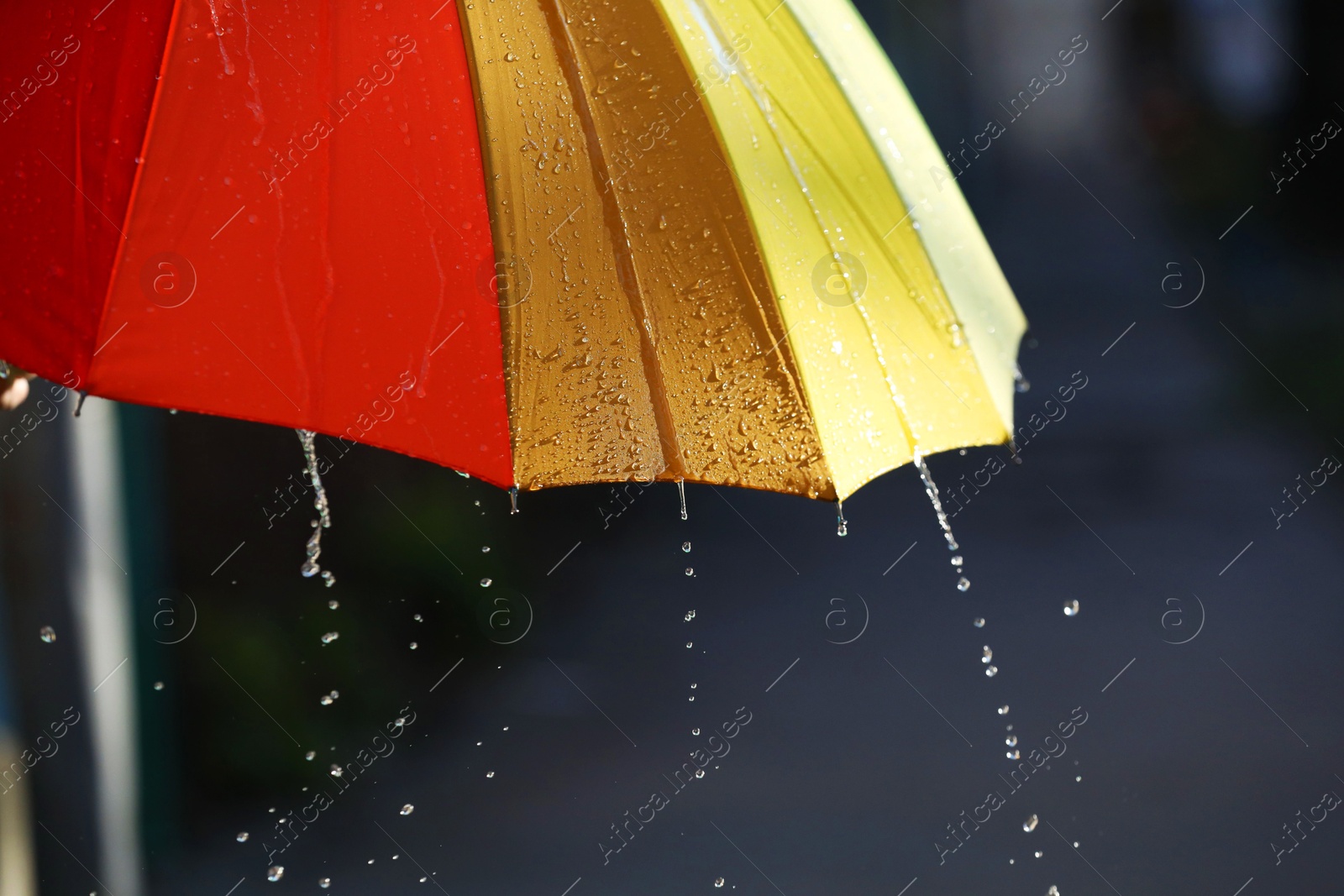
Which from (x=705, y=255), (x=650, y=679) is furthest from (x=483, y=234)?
(x=650, y=679)

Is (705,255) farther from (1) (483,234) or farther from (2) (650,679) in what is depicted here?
(2) (650,679)

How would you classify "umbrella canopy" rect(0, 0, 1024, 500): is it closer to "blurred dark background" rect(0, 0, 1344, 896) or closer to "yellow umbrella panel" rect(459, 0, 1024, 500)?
"yellow umbrella panel" rect(459, 0, 1024, 500)

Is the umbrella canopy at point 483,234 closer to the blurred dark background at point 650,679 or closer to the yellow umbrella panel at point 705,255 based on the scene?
the yellow umbrella panel at point 705,255

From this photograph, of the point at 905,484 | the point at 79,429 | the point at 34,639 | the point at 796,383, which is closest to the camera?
the point at 796,383

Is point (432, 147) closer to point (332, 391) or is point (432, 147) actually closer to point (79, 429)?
point (332, 391)

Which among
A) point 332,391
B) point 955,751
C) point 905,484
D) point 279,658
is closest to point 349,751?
point 279,658

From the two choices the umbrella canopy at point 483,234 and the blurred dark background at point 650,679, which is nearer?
the umbrella canopy at point 483,234

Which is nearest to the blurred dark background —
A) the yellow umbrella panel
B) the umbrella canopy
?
the umbrella canopy

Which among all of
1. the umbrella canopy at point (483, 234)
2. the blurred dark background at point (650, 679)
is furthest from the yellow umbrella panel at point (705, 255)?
the blurred dark background at point (650, 679)
